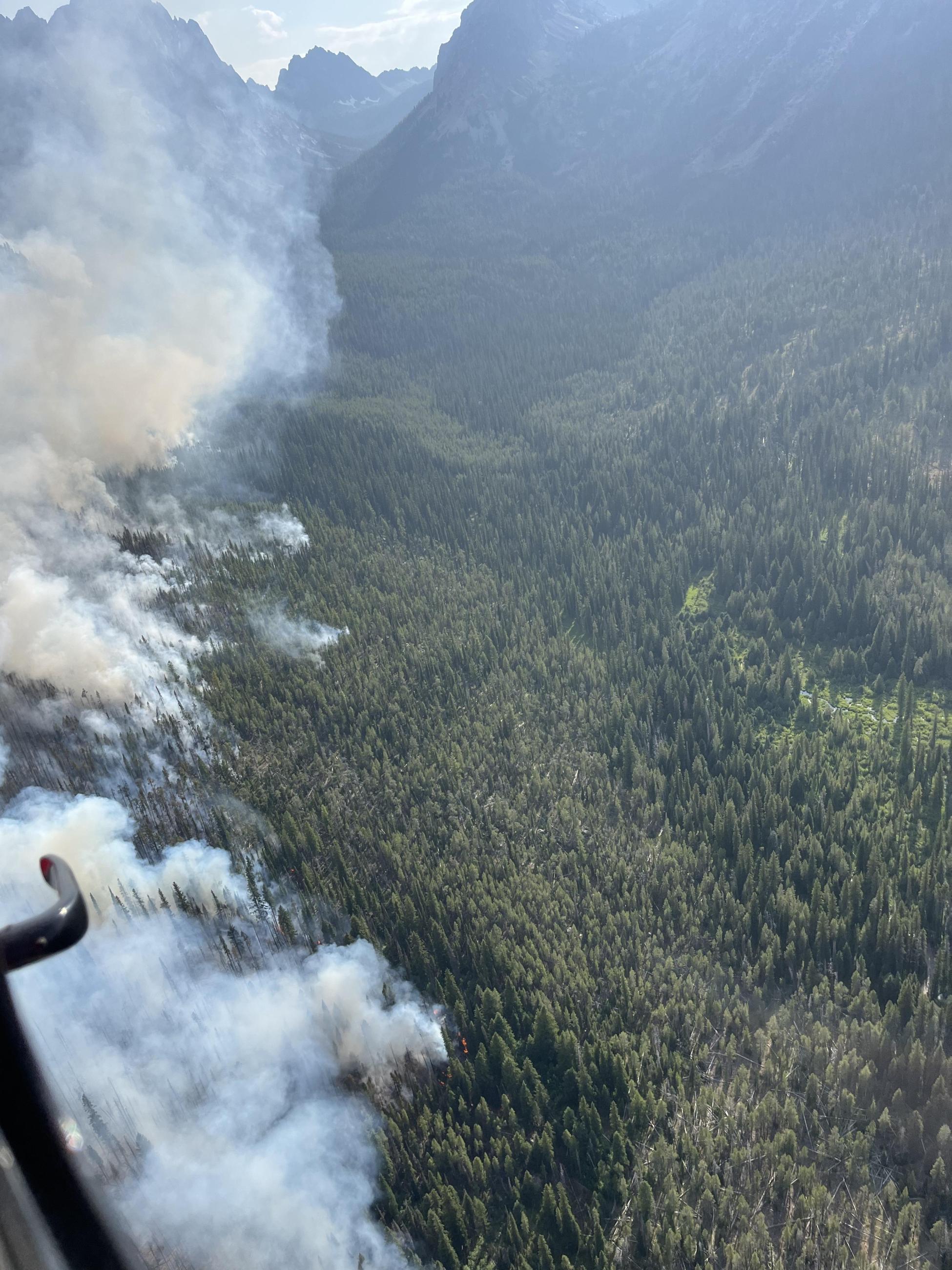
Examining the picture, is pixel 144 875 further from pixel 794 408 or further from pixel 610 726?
pixel 794 408

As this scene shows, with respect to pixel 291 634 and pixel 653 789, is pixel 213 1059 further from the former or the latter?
pixel 291 634

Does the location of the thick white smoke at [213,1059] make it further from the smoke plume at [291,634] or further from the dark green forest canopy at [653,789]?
the smoke plume at [291,634]

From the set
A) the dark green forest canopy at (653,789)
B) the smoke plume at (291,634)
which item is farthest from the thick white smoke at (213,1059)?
the smoke plume at (291,634)

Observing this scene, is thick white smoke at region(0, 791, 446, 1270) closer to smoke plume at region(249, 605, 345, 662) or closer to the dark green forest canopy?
the dark green forest canopy

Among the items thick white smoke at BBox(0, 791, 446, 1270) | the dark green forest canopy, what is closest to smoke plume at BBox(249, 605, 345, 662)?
the dark green forest canopy

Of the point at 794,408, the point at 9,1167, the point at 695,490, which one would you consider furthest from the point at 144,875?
the point at 794,408

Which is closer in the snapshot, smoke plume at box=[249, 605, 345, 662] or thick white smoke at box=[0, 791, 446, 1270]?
thick white smoke at box=[0, 791, 446, 1270]
